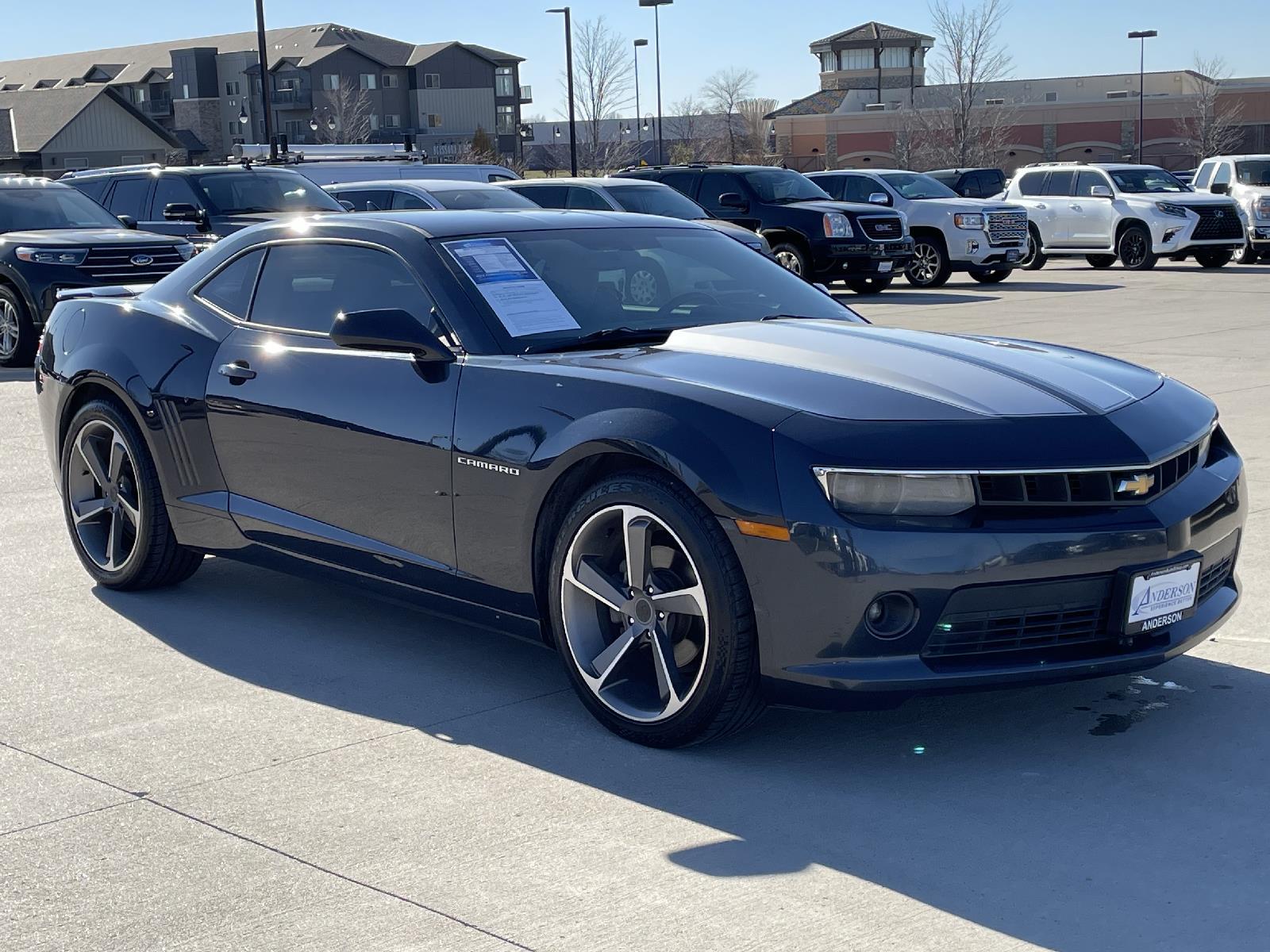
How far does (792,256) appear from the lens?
846 inches

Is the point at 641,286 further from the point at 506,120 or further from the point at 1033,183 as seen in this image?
the point at 506,120

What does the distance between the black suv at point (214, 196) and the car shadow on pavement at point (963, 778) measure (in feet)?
42.5

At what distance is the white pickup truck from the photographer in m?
23.5

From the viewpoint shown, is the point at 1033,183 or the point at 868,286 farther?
the point at 1033,183

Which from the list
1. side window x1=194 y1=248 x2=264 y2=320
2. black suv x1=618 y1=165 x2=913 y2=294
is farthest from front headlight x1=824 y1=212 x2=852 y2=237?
side window x1=194 y1=248 x2=264 y2=320

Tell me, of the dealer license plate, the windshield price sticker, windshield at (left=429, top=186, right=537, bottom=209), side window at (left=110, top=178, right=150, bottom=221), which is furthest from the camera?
side window at (left=110, top=178, right=150, bottom=221)

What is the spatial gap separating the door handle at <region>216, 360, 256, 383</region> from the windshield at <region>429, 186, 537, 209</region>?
1157 cm

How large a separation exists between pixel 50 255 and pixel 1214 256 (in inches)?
742

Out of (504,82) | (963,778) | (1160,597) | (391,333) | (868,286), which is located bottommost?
(963,778)

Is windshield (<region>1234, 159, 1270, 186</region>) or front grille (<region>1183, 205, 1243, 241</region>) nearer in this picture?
front grille (<region>1183, 205, 1243, 241</region>)

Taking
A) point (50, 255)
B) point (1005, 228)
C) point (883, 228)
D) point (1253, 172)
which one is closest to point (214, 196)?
point (50, 255)

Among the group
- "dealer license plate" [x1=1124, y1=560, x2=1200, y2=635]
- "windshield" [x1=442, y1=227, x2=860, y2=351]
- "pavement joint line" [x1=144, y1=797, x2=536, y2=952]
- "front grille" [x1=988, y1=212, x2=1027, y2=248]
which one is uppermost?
"windshield" [x1=442, y1=227, x2=860, y2=351]

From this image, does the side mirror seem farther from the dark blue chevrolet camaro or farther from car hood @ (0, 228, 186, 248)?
car hood @ (0, 228, 186, 248)

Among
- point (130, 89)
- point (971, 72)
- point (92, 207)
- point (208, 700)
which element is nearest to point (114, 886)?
point (208, 700)
